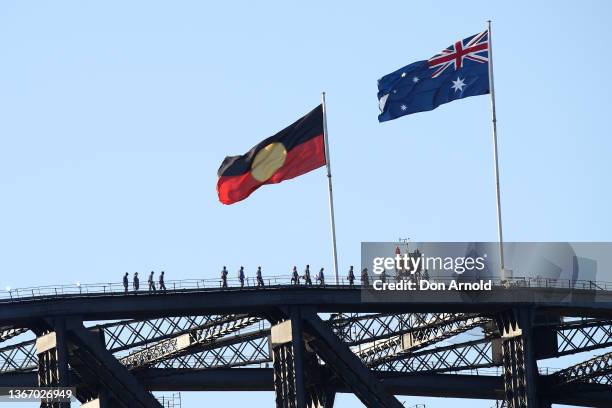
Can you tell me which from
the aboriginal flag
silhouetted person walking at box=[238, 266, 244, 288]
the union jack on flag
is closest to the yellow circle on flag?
the aboriginal flag

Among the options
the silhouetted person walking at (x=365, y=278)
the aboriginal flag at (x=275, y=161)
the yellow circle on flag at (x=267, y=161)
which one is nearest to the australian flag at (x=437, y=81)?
the aboriginal flag at (x=275, y=161)

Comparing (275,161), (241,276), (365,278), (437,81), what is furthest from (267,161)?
(437,81)

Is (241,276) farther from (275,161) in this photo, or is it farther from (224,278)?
(275,161)

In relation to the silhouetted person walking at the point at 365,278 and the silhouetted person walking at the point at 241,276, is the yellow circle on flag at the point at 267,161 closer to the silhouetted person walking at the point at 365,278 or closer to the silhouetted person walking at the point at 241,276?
the silhouetted person walking at the point at 241,276

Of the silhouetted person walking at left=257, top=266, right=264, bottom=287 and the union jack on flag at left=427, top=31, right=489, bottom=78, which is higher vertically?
the union jack on flag at left=427, top=31, right=489, bottom=78

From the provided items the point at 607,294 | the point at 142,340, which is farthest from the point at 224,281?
the point at 607,294

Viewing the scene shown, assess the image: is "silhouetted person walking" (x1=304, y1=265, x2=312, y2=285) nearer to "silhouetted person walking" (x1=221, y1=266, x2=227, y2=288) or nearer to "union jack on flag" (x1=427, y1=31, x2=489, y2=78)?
"silhouetted person walking" (x1=221, y1=266, x2=227, y2=288)

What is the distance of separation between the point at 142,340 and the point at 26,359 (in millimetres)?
12074

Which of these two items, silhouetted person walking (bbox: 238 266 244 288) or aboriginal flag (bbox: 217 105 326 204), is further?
silhouetted person walking (bbox: 238 266 244 288)

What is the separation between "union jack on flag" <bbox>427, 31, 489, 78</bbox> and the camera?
442ft

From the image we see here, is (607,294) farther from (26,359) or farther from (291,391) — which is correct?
(26,359)

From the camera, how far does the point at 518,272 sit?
142875mm

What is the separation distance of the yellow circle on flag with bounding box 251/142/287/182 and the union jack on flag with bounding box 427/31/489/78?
10747 millimetres

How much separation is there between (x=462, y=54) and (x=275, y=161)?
43.3 feet
